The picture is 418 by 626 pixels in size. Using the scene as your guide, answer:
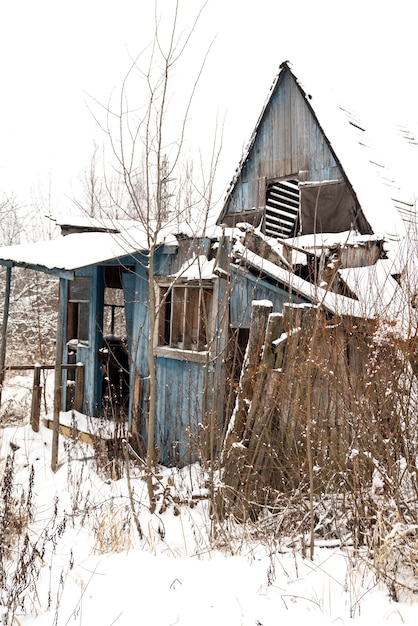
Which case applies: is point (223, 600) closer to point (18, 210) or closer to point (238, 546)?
point (238, 546)

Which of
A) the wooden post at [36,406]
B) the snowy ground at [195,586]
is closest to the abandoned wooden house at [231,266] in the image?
the wooden post at [36,406]

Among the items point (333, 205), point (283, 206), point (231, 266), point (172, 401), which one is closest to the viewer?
point (231, 266)

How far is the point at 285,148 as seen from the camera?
10.6m

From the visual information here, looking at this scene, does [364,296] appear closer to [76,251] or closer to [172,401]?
[172,401]

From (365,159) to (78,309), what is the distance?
20.2 ft

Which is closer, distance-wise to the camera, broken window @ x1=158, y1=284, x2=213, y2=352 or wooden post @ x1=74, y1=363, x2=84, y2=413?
broken window @ x1=158, y1=284, x2=213, y2=352

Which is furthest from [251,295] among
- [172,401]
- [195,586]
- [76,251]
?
[195,586]

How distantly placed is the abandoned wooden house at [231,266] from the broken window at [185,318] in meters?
0.02

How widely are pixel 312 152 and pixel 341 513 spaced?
7.42 meters

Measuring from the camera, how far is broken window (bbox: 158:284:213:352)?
772 centimetres

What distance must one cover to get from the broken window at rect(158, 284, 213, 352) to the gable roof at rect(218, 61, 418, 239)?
9.96ft

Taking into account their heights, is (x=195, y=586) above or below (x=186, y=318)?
below

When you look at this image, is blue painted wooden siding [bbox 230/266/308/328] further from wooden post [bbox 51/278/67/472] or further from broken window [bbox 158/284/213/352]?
wooden post [bbox 51/278/67/472]

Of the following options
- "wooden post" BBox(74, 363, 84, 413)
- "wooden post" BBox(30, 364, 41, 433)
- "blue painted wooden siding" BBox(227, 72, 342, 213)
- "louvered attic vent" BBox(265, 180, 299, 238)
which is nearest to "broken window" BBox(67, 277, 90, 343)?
"wooden post" BBox(74, 363, 84, 413)
